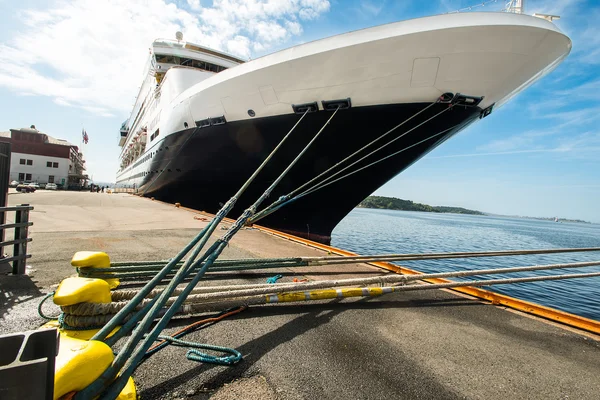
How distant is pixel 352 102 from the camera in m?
7.30

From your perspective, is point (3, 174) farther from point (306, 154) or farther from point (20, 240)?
point (306, 154)

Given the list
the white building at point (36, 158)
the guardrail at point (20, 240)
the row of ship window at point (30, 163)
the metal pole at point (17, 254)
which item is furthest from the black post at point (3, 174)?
the row of ship window at point (30, 163)

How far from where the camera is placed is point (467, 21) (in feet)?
18.8

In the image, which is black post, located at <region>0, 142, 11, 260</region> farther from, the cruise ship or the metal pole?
the cruise ship

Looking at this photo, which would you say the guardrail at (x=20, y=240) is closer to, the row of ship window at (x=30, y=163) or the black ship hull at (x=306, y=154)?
the black ship hull at (x=306, y=154)

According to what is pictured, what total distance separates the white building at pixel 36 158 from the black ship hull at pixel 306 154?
159 ft

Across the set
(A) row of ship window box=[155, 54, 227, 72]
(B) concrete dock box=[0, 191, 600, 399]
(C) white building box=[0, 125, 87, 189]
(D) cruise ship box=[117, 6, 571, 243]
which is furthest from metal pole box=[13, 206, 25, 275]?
(C) white building box=[0, 125, 87, 189]

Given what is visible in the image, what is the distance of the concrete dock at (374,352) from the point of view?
2.14 m

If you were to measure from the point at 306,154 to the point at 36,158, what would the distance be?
57346mm

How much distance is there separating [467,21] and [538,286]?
40.6ft

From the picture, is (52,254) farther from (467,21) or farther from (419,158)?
(419,158)

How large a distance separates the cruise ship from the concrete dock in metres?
2.13

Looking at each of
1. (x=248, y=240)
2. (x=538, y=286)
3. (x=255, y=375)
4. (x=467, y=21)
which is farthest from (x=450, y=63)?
(x=538, y=286)

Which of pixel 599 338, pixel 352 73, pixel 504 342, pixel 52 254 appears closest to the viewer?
pixel 504 342
